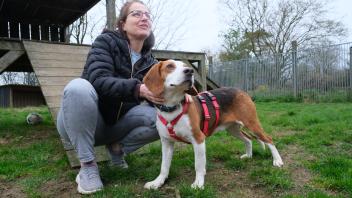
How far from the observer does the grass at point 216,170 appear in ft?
9.82

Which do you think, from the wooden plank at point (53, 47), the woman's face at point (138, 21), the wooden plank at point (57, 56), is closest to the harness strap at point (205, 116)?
the woman's face at point (138, 21)

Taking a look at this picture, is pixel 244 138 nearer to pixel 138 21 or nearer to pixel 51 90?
pixel 138 21

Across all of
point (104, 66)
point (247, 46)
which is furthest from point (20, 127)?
point (247, 46)

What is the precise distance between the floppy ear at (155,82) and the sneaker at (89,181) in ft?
2.89

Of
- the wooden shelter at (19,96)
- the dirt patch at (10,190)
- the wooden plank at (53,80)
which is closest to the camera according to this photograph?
Answer: the dirt patch at (10,190)

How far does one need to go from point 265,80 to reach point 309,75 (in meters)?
2.32

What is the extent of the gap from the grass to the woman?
0.29 metres

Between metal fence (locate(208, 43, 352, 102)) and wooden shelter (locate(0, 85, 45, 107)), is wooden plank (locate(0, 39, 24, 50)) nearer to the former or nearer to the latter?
metal fence (locate(208, 43, 352, 102))

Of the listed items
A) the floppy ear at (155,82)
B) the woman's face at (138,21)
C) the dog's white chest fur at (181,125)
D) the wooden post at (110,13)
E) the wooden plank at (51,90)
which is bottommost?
the dog's white chest fur at (181,125)

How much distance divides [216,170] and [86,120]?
4.75ft

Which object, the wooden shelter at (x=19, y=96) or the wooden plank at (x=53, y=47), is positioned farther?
the wooden shelter at (x=19, y=96)

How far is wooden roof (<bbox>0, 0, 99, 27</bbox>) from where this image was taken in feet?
27.6

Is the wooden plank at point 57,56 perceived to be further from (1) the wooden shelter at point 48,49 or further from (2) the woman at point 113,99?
(2) the woman at point 113,99

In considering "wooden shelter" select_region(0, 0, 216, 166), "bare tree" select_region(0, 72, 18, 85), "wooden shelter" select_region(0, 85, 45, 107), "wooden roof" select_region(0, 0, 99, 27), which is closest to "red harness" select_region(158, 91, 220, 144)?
"wooden shelter" select_region(0, 0, 216, 166)
